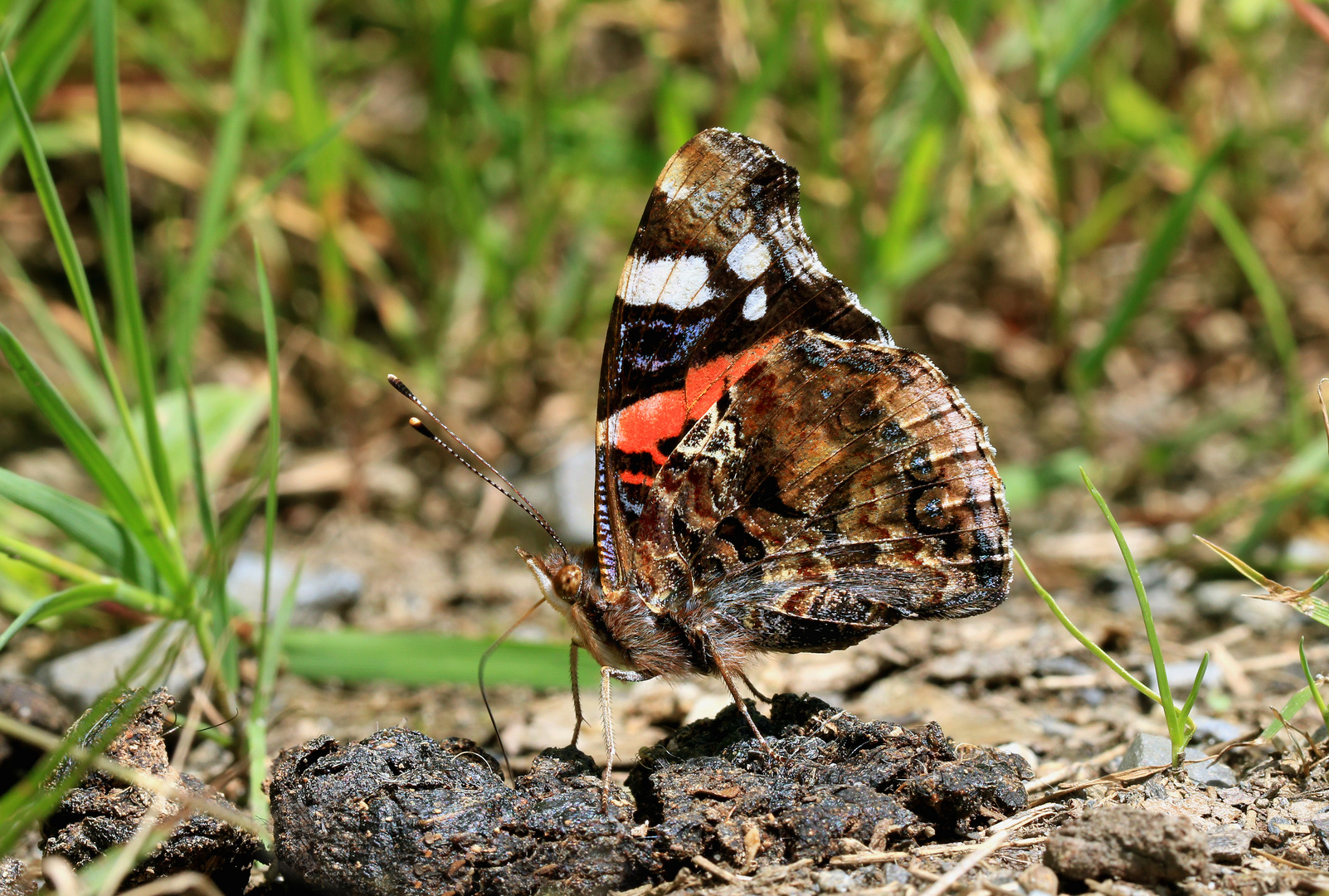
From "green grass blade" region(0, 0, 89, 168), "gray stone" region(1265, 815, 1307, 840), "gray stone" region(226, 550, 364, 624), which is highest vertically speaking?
"green grass blade" region(0, 0, 89, 168)

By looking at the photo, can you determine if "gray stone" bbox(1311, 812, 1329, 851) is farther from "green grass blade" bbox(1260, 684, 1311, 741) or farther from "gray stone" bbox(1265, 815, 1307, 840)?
"green grass blade" bbox(1260, 684, 1311, 741)

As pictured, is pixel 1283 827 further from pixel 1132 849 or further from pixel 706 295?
pixel 706 295

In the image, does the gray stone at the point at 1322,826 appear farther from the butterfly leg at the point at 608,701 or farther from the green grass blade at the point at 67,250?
the green grass blade at the point at 67,250

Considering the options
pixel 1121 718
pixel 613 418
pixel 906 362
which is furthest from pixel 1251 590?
pixel 613 418

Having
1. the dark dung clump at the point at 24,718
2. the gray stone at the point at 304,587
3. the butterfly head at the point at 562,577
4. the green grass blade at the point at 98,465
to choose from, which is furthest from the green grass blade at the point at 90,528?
the gray stone at the point at 304,587

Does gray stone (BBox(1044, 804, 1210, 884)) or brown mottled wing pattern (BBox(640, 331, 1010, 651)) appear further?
brown mottled wing pattern (BBox(640, 331, 1010, 651))

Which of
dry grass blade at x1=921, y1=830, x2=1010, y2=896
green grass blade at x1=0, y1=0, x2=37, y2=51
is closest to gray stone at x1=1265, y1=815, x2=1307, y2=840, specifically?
dry grass blade at x1=921, y1=830, x2=1010, y2=896

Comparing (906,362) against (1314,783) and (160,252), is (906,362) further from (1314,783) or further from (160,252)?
(160,252)

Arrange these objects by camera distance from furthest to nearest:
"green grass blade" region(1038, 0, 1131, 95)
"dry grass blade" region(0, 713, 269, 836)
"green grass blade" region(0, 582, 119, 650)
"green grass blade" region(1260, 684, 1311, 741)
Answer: "green grass blade" region(1038, 0, 1131, 95) → "green grass blade" region(1260, 684, 1311, 741) → "green grass blade" region(0, 582, 119, 650) → "dry grass blade" region(0, 713, 269, 836)
